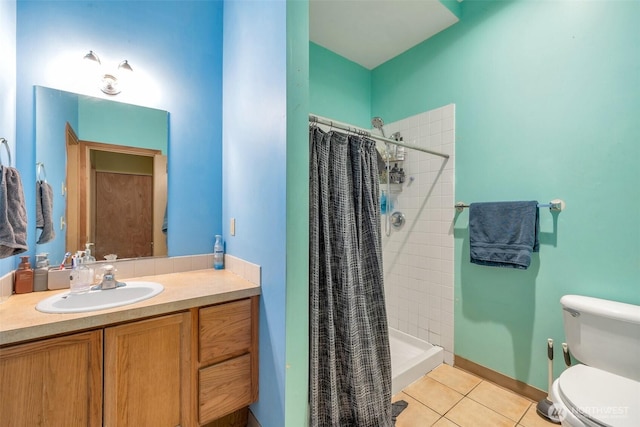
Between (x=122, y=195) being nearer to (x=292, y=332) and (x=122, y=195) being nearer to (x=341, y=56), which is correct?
(x=292, y=332)

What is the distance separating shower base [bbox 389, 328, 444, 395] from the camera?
183 cm

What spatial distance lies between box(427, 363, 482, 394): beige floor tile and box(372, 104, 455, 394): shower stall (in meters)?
0.05

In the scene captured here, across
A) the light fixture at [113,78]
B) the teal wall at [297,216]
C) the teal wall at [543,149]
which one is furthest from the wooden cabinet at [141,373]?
the teal wall at [543,149]

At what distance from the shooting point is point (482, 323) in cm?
193

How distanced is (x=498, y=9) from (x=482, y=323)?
7.18 feet

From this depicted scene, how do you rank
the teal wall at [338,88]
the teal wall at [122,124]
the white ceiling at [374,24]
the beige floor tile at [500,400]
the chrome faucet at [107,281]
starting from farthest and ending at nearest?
the teal wall at [338,88] < the white ceiling at [374,24] < the beige floor tile at [500,400] < the teal wall at [122,124] < the chrome faucet at [107,281]

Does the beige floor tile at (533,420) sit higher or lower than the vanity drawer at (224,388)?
lower

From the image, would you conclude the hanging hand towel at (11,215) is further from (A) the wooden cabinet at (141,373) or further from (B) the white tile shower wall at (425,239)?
(B) the white tile shower wall at (425,239)

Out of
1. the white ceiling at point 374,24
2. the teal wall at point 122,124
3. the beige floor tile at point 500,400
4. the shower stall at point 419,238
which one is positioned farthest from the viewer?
the shower stall at point 419,238

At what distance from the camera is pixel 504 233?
1739 mm

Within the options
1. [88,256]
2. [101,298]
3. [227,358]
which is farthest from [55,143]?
[227,358]

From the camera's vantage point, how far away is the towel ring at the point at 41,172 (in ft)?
4.43

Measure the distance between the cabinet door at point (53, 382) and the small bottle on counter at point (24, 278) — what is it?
512mm

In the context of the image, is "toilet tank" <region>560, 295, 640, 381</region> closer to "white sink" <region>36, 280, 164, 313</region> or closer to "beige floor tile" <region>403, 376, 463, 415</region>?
"beige floor tile" <region>403, 376, 463, 415</region>
